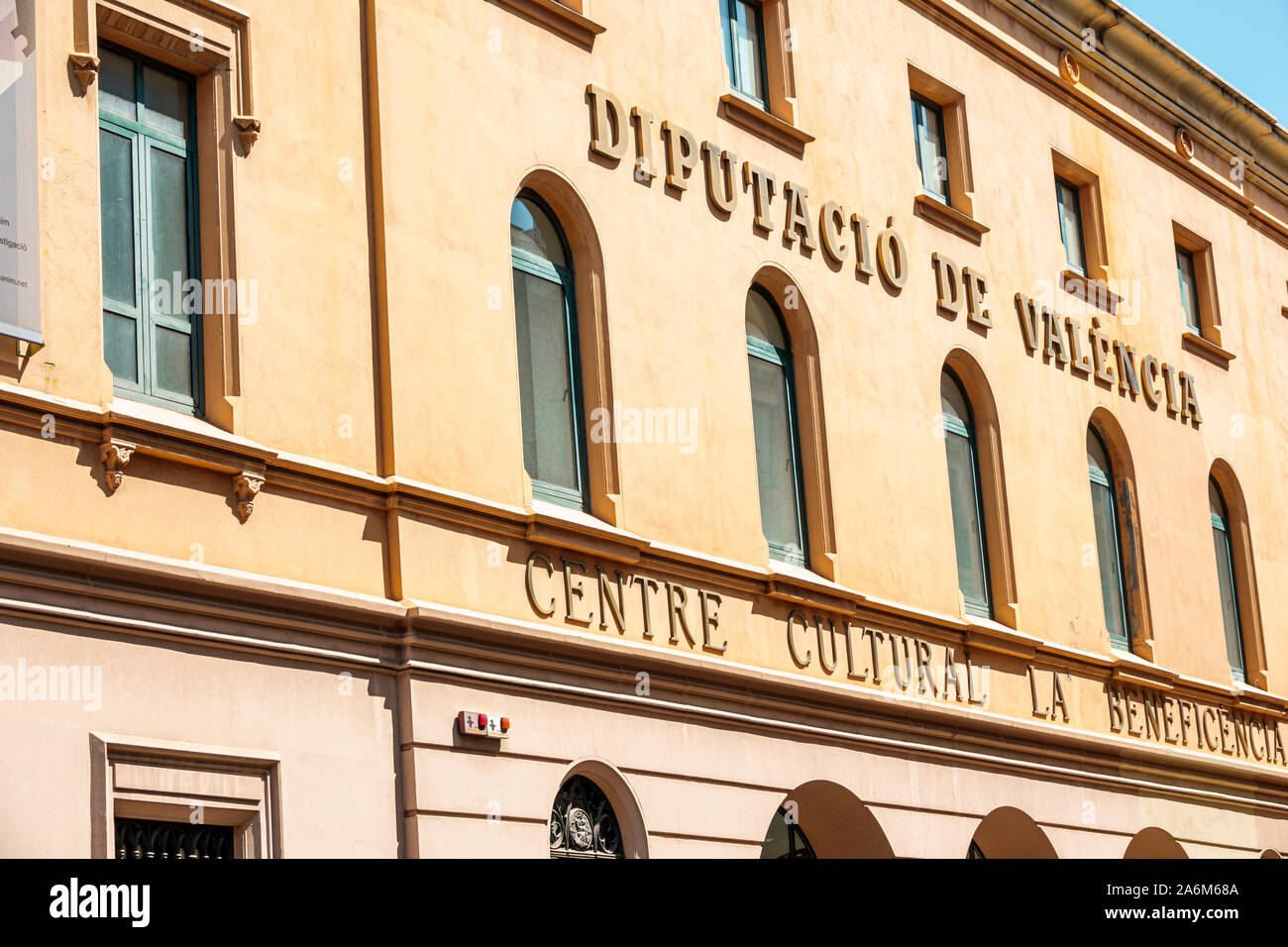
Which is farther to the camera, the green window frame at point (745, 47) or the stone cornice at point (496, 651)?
the green window frame at point (745, 47)

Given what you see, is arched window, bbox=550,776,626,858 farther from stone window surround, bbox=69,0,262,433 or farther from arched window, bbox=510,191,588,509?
stone window surround, bbox=69,0,262,433

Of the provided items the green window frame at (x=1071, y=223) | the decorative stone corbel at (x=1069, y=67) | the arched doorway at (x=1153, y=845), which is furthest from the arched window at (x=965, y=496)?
the decorative stone corbel at (x=1069, y=67)

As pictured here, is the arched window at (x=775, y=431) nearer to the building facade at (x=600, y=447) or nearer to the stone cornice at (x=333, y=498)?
the building facade at (x=600, y=447)

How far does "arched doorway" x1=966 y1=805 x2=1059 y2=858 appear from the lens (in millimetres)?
18984

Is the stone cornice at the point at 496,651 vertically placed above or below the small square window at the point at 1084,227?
below

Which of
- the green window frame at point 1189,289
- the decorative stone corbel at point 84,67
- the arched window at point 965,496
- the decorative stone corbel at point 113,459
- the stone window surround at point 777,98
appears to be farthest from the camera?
the green window frame at point 1189,289

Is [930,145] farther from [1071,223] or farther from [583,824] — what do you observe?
[583,824]

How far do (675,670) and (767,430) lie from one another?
3.25 meters

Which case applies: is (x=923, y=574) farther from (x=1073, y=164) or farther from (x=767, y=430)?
(x=1073, y=164)

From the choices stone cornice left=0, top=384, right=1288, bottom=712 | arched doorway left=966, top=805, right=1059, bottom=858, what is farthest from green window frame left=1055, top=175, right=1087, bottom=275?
arched doorway left=966, top=805, right=1059, bottom=858

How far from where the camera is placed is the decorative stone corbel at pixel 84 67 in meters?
11.9

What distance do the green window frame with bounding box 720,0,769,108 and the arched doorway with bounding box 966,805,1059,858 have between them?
24.0ft

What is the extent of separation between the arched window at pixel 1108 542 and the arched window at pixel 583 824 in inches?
353

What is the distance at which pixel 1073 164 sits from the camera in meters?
23.1
